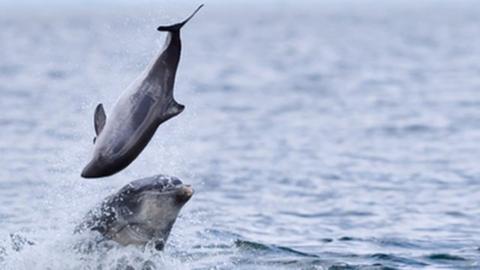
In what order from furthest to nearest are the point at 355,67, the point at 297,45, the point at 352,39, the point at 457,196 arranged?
1. the point at 352,39
2. the point at 297,45
3. the point at 355,67
4. the point at 457,196

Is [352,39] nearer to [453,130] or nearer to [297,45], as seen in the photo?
[297,45]

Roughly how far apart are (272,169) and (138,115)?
14.1m

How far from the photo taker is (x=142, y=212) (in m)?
14.6

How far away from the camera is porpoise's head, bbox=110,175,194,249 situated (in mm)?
14344

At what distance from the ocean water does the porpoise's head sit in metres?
0.26

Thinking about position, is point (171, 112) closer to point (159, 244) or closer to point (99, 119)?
point (99, 119)

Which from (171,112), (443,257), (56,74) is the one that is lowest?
(443,257)

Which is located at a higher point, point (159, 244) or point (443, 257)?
point (159, 244)

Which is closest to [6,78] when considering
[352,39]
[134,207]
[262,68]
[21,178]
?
[262,68]

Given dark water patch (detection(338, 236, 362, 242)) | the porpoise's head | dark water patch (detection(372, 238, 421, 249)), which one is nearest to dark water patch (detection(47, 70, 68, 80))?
dark water patch (detection(338, 236, 362, 242))

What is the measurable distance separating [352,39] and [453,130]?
7817cm

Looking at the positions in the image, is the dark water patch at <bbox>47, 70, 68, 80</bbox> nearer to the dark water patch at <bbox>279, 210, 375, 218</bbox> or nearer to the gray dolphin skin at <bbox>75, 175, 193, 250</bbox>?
the dark water patch at <bbox>279, 210, 375, 218</bbox>

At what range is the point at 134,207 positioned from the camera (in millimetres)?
14680

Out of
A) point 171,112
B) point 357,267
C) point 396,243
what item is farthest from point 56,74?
point 171,112
